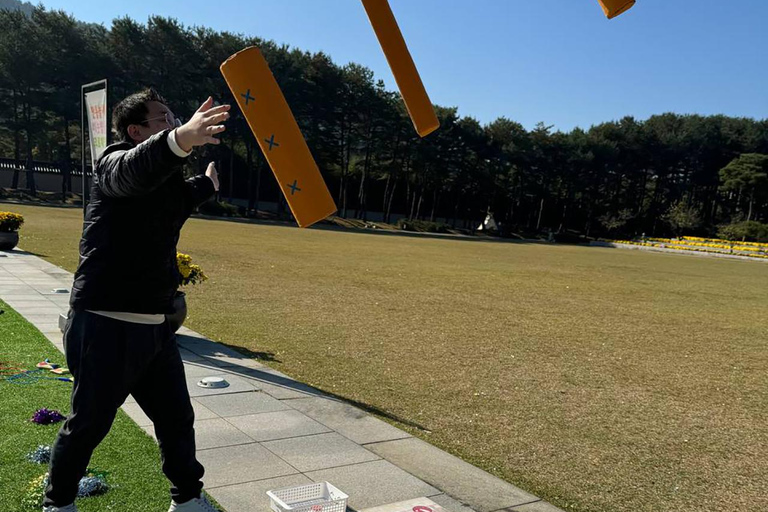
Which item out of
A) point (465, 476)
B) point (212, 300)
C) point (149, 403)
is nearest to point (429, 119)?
point (149, 403)

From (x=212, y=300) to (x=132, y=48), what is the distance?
39.0 metres

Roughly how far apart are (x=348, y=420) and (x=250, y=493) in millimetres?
1603

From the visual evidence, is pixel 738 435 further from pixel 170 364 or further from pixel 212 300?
pixel 212 300

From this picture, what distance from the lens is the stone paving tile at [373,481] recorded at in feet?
10.9

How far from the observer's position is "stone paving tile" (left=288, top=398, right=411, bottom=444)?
446 centimetres

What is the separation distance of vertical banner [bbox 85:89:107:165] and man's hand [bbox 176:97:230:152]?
3.72 metres

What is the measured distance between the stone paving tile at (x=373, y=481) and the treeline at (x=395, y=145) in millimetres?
39510

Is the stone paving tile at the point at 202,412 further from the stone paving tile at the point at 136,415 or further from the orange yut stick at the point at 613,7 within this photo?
the orange yut stick at the point at 613,7

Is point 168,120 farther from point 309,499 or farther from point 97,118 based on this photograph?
point 97,118

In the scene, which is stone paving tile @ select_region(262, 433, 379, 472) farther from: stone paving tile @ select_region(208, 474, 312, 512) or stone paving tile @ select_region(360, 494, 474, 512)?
stone paving tile @ select_region(360, 494, 474, 512)

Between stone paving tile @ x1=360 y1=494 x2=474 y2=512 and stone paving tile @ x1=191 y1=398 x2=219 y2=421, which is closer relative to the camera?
stone paving tile @ x1=360 y1=494 x2=474 y2=512

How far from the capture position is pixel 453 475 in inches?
152

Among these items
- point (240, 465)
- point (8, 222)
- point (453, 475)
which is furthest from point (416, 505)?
point (8, 222)

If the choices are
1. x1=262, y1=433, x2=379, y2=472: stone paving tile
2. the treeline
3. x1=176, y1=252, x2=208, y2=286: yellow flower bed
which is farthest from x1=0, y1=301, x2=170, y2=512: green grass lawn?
the treeline
